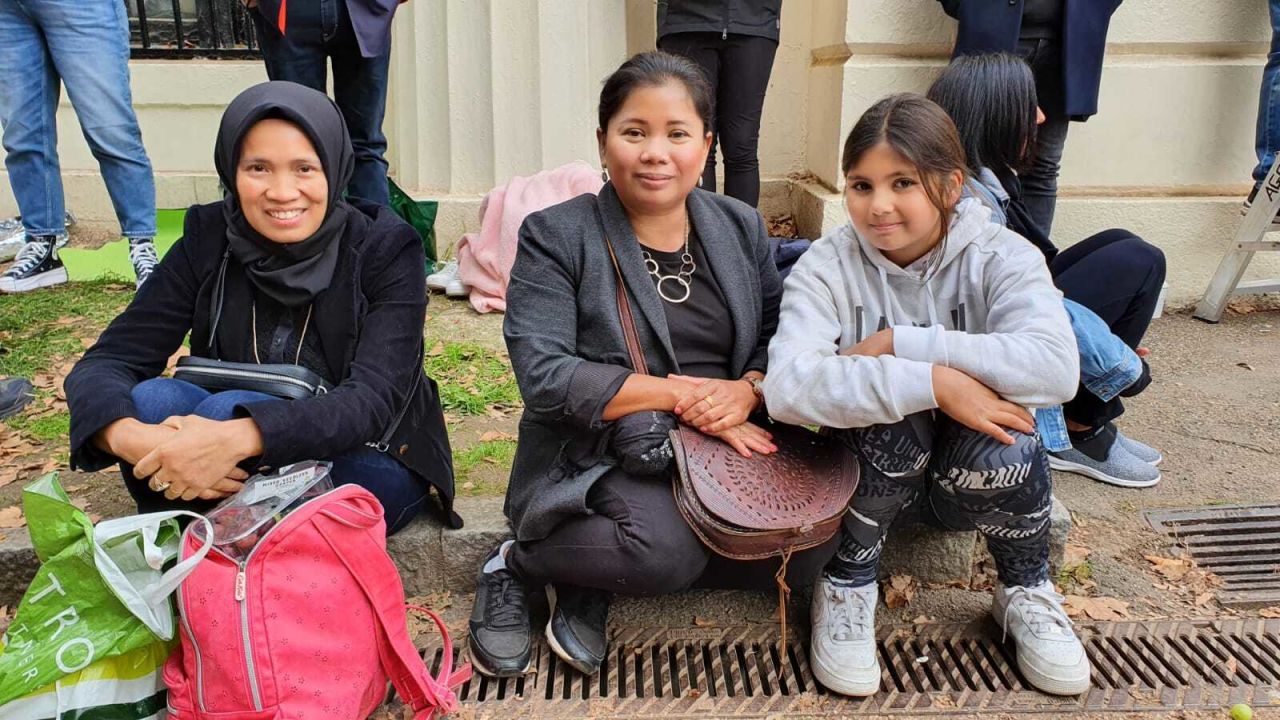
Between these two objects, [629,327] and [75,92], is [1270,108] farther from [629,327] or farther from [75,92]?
[75,92]

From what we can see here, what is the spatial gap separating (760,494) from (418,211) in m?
3.48

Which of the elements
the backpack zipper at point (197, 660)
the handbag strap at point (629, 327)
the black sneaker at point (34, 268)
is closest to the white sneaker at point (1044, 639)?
the handbag strap at point (629, 327)

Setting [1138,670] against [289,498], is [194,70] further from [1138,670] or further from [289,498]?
[1138,670]

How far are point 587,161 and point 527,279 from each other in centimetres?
318

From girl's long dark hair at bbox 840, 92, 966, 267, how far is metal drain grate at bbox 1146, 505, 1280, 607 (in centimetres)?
143

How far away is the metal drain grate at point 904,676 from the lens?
7.00 feet

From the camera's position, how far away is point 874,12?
186 inches

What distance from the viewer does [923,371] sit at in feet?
6.45

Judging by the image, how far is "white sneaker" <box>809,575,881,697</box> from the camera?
2.15m

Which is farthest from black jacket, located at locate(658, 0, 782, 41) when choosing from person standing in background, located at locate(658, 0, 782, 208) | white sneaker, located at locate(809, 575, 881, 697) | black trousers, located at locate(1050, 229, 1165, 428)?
white sneaker, located at locate(809, 575, 881, 697)

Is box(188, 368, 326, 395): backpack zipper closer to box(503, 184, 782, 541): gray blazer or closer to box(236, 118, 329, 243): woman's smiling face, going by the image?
box(236, 118, 329, 243): woman's smiling face

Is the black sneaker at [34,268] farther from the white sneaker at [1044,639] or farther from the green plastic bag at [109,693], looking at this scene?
the white sneaker at [1044,639]

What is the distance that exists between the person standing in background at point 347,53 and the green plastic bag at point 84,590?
2629 mm

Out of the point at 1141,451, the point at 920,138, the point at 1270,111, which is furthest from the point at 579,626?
the point at 1270,111
